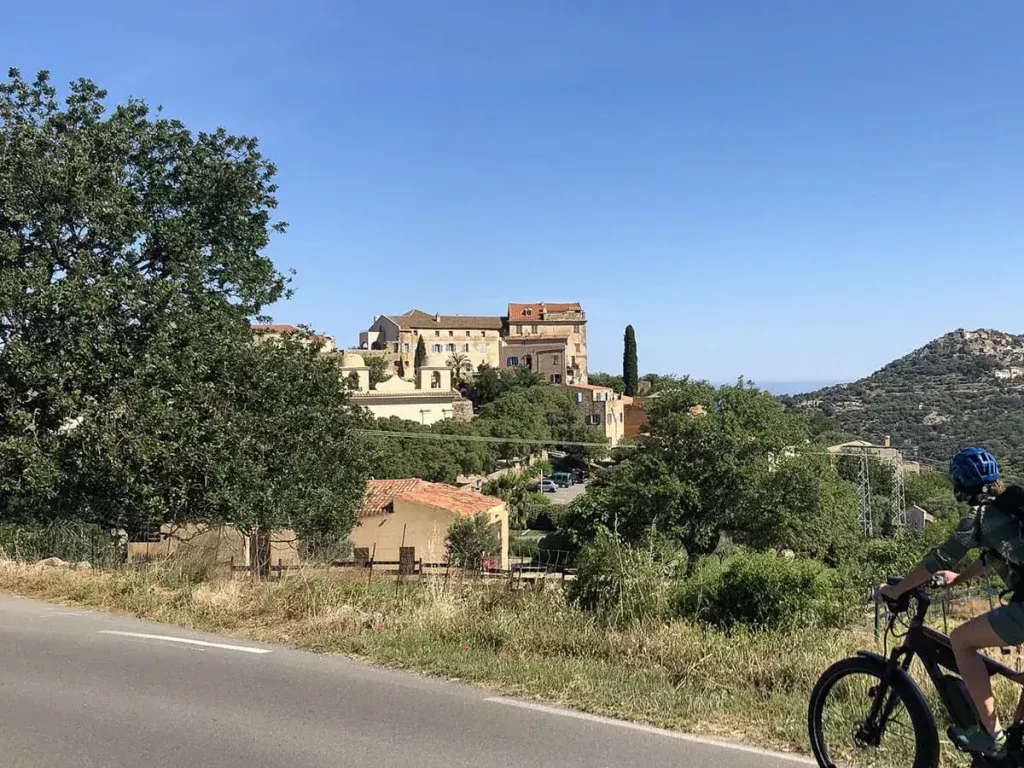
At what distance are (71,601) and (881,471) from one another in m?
77.1

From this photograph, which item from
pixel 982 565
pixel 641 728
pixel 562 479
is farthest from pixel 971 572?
pixel 562 479

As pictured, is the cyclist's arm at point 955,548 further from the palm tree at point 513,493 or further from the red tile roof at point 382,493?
the palm tree at point 513,493

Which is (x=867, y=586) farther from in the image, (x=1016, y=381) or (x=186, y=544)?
(x=1016, y=381)

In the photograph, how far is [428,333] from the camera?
5074 inches

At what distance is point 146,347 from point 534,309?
125 metres

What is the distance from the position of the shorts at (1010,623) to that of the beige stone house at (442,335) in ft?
392

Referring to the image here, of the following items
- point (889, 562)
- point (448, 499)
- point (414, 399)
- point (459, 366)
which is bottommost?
point (448, 499)

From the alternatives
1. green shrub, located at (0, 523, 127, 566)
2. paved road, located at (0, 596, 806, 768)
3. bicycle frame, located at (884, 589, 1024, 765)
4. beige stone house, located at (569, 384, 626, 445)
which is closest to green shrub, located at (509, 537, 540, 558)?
green shrub, located at (0, 523, 127, 566)

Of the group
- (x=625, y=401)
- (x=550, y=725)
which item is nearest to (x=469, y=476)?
(x=625, y=401)

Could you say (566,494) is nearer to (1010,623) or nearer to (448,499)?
(448,499)

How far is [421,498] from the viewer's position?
32250 millimetres

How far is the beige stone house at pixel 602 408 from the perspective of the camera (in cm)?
9950

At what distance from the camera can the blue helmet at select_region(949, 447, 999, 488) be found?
3.65m

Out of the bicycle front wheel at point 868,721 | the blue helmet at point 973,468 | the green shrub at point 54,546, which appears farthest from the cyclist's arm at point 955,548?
the green shrub at point 54,546
